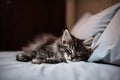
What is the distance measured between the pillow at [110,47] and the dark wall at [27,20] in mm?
1724

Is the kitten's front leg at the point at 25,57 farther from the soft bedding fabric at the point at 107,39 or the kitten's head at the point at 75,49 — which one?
the soft bedding fabric at the point at 107,39

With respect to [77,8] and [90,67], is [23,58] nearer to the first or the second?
[90,67]

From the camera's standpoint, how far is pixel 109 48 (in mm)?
1283

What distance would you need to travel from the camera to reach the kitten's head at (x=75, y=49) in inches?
58.1

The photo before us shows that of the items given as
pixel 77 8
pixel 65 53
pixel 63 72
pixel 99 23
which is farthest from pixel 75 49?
pixel 77 8

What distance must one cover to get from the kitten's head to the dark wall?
1.50 m

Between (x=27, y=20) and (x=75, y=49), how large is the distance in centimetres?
163

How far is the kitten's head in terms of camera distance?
1.48 meters

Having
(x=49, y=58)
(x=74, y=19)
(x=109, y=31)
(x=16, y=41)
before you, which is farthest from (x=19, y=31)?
(x=109, y=31)

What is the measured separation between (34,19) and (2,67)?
183cm

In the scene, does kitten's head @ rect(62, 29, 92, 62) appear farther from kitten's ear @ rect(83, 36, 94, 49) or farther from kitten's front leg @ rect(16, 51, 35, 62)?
kitten's front leg @ rect(16, 51, 35, 62)

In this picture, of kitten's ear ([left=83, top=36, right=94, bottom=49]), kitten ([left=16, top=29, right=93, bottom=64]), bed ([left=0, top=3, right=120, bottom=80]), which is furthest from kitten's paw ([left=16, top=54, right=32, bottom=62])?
kitten's ear ([left=83, top=36, right=94, bottom=49])

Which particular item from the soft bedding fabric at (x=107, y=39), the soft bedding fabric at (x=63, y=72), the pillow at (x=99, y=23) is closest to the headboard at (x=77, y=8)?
the pillow at (x=99, y=23)

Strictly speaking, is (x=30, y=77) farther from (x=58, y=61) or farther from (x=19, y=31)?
(x=19, y=31)
